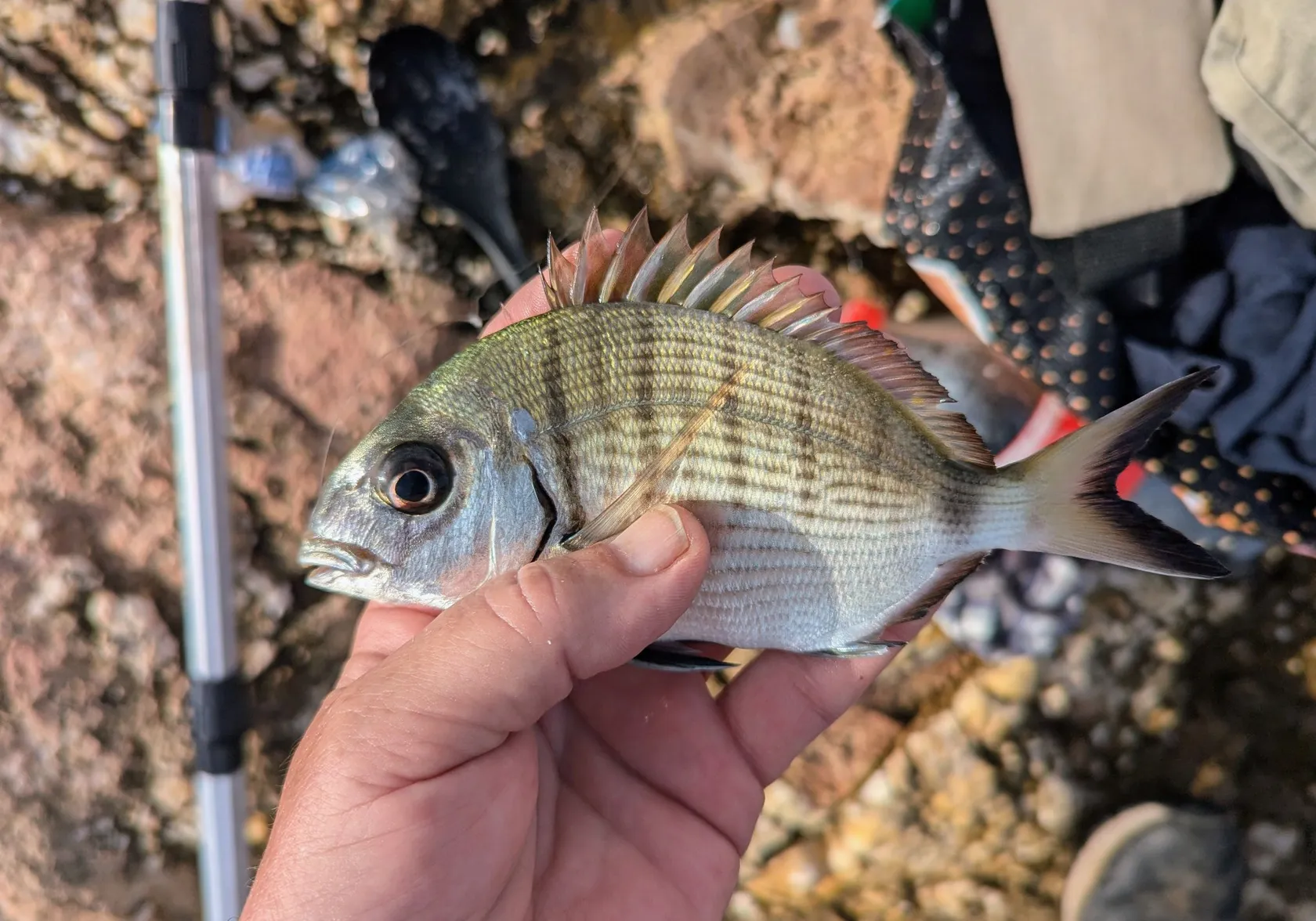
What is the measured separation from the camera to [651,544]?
108cm

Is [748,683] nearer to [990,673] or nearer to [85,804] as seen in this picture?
[990,673]

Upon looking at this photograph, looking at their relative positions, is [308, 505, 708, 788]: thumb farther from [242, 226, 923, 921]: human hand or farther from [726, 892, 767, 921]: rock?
[726, 892, 767, 921]: rock

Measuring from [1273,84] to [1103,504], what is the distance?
99 centimetres

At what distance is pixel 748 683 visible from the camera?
5.10ft

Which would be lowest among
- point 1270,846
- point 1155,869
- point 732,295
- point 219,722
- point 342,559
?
point 1270,846

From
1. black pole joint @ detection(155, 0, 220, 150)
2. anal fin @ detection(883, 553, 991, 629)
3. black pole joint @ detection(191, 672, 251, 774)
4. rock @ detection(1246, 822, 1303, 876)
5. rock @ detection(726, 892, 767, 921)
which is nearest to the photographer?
anal fin @ detection(883, 553, 991, 629)

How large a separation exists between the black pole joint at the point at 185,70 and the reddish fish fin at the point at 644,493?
1446mm

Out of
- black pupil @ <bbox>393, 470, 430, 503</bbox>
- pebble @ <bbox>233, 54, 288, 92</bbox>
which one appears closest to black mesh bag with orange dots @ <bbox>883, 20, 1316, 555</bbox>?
black pupil @ <bbox>393, 470, 430, 503</bbox>

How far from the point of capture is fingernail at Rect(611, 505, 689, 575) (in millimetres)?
1074

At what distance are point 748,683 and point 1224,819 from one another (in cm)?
156

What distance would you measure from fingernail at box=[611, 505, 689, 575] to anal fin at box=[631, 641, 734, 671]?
0.55 ft

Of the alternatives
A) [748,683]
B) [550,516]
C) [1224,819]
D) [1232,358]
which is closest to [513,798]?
[550,516]

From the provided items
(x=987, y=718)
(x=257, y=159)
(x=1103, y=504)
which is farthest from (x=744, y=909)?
(x=257, y=159)

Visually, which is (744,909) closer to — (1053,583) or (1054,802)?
(1054,802)
